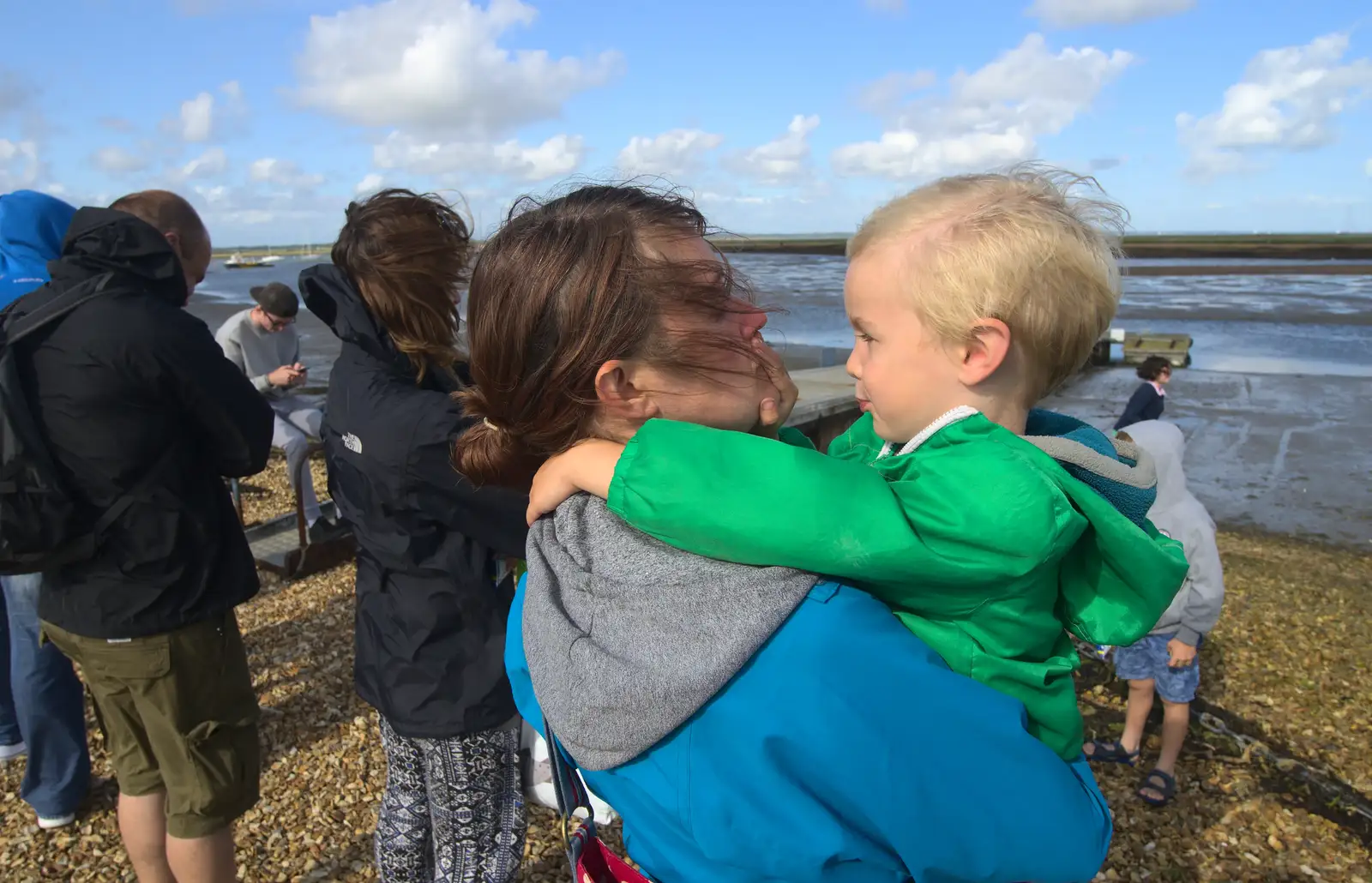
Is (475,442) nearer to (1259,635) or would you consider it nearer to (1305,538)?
(1259,635)

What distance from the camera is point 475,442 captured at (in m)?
1.72

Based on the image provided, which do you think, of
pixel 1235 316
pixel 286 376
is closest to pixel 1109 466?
pixel 286 376

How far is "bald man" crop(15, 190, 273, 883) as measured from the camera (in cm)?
268

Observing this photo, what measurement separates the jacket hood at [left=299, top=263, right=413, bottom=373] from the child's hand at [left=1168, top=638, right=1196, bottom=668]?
4258mm

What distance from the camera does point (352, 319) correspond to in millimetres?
2719

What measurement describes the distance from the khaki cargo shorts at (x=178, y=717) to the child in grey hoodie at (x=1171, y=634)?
4312mm

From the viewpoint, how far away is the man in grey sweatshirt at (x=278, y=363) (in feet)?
25.9

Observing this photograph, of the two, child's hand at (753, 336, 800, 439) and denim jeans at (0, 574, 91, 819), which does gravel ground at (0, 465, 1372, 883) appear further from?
child's hand at (753, 336, 800, 439)

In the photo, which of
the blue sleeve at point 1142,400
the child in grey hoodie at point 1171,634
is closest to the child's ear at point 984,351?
the child in grey hoodie at point 1171,634

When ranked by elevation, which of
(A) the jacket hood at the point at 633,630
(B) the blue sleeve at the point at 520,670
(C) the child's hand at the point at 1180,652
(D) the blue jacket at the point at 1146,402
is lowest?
(C) the child's hand at the point at 1180,652

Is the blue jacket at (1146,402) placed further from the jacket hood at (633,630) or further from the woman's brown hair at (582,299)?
the jacket hood at (633,630)

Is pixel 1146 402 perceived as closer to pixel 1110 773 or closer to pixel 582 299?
pixel 1110 773

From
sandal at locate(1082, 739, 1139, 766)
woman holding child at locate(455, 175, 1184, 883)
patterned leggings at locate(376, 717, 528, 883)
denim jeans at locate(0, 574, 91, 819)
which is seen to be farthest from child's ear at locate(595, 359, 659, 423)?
sandal at locate(1082, 739, 1139, 766)

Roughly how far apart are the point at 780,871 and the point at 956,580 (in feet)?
1.51
